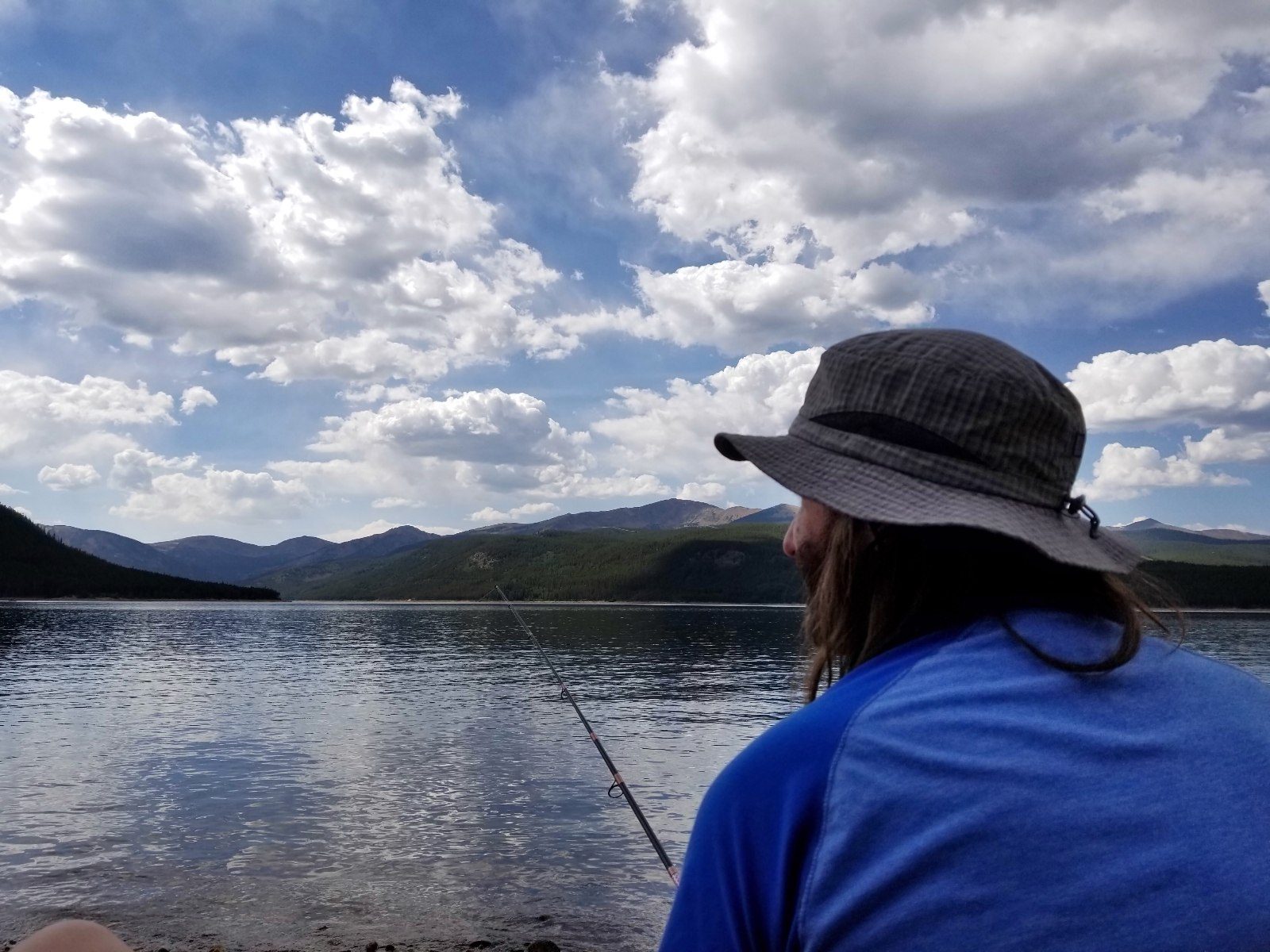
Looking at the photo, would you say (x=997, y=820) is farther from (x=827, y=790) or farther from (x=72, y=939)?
(x=72, y=939)

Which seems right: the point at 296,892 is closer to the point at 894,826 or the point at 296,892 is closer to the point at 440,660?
the point at 894,826

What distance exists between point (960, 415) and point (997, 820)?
83 centimetres

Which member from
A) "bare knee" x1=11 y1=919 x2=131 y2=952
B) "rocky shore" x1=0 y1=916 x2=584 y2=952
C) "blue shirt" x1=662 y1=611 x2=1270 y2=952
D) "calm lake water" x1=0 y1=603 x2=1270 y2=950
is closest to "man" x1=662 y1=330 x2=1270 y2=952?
"blue shirt" x1=662 y1=611 x2=1270 y2=952

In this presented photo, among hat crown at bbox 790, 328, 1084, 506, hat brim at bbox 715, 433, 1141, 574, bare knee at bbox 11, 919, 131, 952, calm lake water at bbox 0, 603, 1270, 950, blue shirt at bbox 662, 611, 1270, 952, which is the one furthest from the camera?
calm lake water at bbox 0, 603, 1270, 950

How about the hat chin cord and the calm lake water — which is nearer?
the hat chin cord

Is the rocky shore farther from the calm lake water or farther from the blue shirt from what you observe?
the blue shirt

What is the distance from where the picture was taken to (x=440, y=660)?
71.3 metres

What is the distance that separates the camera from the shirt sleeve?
1.70 meters

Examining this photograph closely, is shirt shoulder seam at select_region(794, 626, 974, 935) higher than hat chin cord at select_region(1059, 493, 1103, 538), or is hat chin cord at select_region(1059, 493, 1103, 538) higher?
hat chin cord at select_region(1059, 493, 1103, 538)

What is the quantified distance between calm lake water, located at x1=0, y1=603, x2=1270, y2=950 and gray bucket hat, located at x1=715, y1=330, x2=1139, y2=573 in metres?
11.0

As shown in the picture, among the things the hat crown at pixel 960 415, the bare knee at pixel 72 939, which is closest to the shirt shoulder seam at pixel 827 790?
the hat crown at pixel 960 415

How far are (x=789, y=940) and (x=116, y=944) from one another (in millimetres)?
2150

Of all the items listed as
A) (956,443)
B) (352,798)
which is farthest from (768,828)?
(352,798)

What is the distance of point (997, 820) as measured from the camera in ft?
5.31
